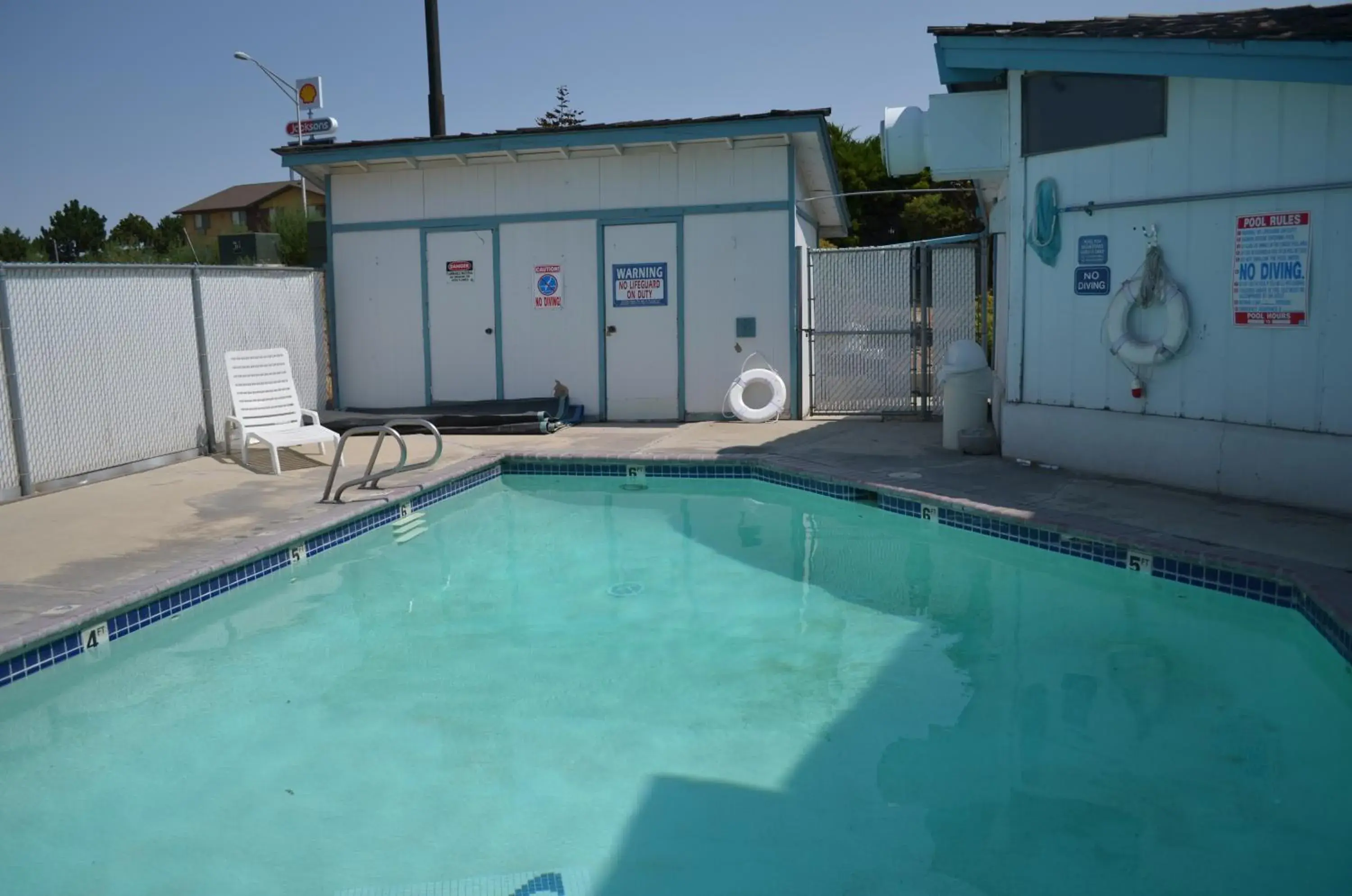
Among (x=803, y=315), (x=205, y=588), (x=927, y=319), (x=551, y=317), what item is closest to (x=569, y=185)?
(x=551, y=317)

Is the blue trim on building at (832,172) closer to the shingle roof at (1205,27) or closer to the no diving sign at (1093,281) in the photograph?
the shingle roof at (1205,27)

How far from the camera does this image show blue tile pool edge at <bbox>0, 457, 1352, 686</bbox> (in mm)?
4621

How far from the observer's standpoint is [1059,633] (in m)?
5.13

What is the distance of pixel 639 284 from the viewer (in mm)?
11070

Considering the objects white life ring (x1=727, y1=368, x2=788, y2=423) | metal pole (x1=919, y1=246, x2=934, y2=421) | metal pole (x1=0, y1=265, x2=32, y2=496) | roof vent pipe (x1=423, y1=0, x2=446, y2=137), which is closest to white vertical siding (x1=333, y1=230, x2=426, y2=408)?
white life ring (x1=727, y1=368, x2=788, y2=423)

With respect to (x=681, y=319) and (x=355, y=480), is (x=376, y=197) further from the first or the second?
(x=355, y=480)

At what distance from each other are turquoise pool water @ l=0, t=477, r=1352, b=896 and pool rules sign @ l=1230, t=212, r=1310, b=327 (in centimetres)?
201

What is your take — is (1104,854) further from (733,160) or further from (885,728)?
(733,160)

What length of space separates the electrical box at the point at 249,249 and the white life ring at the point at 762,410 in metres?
7.16

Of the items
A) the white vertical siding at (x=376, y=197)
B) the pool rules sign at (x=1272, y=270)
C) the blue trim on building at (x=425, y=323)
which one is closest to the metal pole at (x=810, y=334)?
the blue trim on building at (x=425, y=323)

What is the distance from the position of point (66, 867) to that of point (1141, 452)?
6580 millimetres

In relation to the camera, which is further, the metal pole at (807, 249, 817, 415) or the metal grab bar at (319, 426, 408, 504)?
the metal pole at (807, 249, 817, 415)

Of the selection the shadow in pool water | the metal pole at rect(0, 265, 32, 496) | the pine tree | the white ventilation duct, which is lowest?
the shadow in pool water

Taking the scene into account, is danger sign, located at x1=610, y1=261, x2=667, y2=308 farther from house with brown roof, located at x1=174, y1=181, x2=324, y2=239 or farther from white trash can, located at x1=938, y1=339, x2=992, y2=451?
house with brown roof, located at x1=174, y1=181, x2=324, y2=239
